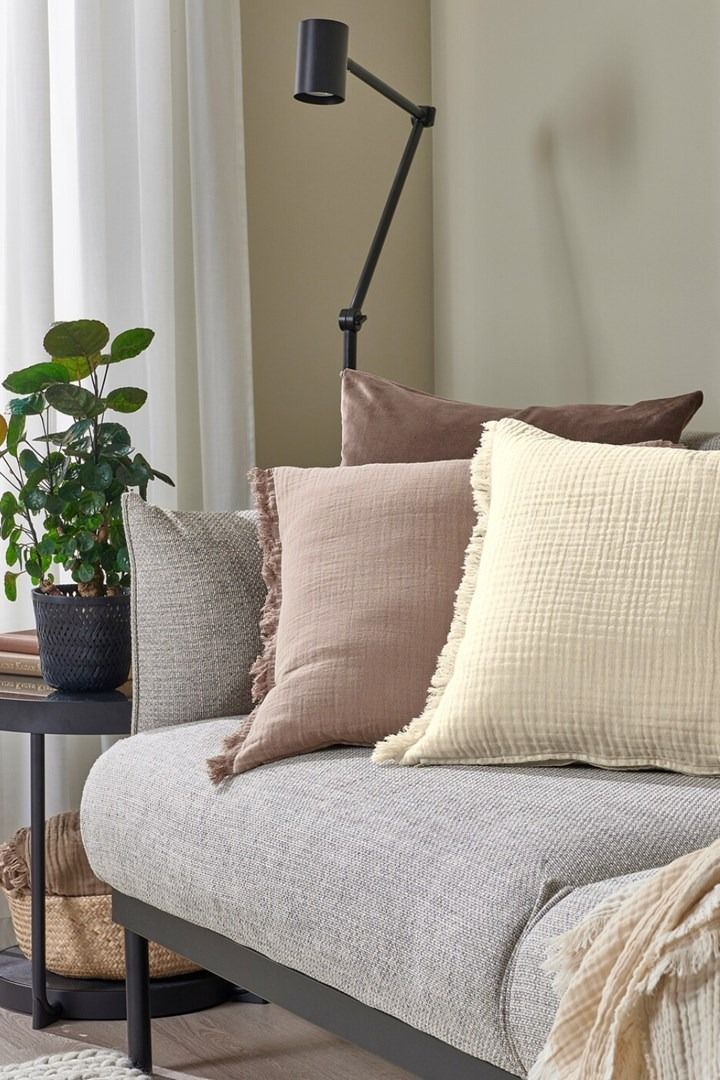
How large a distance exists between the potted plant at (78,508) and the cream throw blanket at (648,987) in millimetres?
1254

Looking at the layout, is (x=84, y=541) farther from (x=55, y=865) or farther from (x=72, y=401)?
(x=55, y=865)

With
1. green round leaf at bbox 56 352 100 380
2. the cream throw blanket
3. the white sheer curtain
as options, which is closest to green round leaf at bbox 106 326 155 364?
green round leaf at bbox 56 352 100 380

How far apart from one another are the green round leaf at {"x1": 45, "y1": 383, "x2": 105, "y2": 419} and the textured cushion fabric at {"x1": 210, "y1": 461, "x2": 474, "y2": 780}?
1.55ft

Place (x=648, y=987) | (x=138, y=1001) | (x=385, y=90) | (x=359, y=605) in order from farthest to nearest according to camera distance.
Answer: (x=385, y=90), (x=138, y=1001), (x=359, y=605), (x=648, y=987)

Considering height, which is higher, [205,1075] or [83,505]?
[83,505]

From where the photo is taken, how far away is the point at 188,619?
179 cm

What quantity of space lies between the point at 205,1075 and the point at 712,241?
1.62 m

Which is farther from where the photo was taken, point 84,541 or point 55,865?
point 55,865

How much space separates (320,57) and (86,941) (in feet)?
5.22

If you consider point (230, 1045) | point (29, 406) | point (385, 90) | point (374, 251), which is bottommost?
point (230, 1045)

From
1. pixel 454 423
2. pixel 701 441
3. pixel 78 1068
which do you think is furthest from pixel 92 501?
pixel 701 441

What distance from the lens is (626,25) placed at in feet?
7.97

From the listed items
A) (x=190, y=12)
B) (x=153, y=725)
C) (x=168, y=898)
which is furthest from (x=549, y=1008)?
(x=190, y=12)

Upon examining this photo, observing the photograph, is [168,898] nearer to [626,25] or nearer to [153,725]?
[153,725]
